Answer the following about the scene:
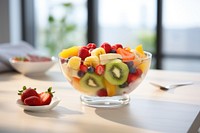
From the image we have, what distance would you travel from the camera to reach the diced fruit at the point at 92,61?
125 centimetres

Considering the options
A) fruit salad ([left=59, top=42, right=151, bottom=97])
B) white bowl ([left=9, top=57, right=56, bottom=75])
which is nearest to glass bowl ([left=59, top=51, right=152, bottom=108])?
fruit salad ([left=59, top=42, right=151, bottom=97])

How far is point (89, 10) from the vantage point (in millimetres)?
3869

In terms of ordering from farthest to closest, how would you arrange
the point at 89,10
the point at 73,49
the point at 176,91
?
1. the point at 89,10
2. the point at 176,91
3. the point at 73,49

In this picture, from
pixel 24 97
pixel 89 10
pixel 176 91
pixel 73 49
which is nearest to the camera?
pixel 24 97

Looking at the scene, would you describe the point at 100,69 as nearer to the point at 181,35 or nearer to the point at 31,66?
the point at 31,66

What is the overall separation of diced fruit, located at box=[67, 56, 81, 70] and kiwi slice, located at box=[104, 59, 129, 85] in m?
0.10

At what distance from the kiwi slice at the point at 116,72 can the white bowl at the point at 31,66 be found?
0.69 metres

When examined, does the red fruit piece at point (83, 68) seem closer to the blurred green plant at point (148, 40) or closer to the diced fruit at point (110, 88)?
the diced fruit at point (110, 88)

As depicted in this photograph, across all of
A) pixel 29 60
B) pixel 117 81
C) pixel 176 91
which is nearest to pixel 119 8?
pixel 29 60

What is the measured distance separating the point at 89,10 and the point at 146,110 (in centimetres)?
271

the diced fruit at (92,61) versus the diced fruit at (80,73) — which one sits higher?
the diced fruit at (92,61)

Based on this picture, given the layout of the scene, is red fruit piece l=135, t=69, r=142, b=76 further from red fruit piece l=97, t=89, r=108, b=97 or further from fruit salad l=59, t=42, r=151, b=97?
red fruit piece l=97, t=89, r=108, b=97

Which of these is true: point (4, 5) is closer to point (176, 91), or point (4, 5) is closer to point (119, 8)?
point (119, 8)

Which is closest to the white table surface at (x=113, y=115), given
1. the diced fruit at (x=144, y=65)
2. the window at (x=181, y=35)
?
the diced fruit at (x=144, y=65)
